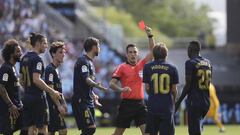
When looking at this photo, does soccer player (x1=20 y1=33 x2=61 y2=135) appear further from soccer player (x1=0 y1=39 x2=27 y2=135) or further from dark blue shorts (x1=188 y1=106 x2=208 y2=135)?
dark blue shorts (x1=188 y1=106 x2=208 y2=135)

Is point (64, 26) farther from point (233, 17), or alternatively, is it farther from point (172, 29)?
point (172, 29)

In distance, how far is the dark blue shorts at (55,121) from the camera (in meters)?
16.8

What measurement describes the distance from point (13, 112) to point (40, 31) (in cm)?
2551

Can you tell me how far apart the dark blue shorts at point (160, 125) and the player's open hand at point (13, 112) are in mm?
2622

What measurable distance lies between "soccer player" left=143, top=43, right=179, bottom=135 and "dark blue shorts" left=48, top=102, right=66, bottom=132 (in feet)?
7.69

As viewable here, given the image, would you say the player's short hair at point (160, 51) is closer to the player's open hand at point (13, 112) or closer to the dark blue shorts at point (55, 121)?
the dark blue shorts at point (55, 121)

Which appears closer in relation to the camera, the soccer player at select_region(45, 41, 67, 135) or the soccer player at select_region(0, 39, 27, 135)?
the soccer player at select_region(0, 39, 27, 135)

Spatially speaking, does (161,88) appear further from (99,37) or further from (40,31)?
(99,37)

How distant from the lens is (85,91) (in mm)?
16047

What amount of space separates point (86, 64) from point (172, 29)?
7957 cm

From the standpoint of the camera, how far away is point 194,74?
16.4 meters

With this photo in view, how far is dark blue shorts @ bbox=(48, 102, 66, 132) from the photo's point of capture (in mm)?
16781

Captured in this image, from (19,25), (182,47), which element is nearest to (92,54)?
(19,25)

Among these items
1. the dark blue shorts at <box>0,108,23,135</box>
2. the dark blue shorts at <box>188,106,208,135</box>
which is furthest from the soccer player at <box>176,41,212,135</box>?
the dark blue shorts at <box>0,108,23,135</box>
